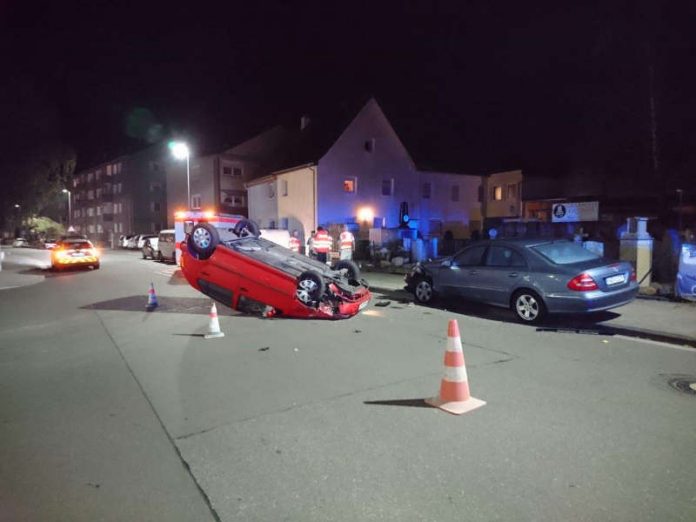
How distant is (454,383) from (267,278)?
519 cm

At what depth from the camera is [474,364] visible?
6246 millimetres

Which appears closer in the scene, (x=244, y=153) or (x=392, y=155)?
(x=392, y=155)

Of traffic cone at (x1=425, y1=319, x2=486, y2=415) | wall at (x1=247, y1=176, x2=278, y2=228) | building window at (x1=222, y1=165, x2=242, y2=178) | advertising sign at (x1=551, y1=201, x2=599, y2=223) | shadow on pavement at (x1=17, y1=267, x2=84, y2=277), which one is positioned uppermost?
building window at (x1=222, y1=165, x2=242, y2=178)

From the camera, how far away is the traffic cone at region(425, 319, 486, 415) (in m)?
4.73

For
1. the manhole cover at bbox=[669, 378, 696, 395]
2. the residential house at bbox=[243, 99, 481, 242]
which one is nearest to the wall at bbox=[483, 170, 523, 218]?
the residential house at bbox=[243, 99, 481, 242]

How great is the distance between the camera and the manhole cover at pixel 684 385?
518 centimetres

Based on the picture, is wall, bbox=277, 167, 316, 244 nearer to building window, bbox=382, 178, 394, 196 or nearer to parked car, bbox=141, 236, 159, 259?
building window, bbox=382, 178, 394, 196

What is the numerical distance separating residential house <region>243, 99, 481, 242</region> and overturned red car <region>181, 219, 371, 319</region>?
19.8 metres

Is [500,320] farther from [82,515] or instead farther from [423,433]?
[82,515]

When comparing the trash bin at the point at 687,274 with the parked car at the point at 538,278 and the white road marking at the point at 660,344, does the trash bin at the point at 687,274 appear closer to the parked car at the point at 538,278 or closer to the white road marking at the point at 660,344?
the parked car at the point at 538,278

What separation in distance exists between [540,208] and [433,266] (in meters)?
28.4

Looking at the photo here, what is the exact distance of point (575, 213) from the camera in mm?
18328

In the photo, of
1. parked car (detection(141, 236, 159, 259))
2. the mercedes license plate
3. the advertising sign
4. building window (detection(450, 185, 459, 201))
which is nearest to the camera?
the mercedes license plate

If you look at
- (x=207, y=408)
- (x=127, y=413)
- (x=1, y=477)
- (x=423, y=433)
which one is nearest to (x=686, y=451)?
(x=423, y=433)
